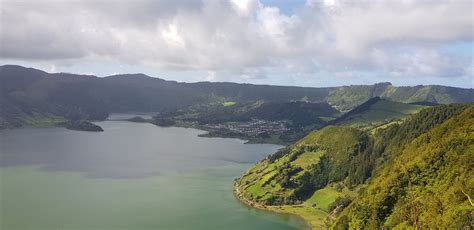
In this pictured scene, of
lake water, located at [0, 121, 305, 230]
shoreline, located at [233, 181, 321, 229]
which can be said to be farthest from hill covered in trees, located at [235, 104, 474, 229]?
lake water, located at [0, 121, 305, 230]

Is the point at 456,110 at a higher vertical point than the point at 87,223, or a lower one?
higher

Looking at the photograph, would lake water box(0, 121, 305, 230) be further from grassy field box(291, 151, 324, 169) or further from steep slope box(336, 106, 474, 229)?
grassy field box(291, 151, 324, 169)

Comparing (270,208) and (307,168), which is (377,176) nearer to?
(270,208)

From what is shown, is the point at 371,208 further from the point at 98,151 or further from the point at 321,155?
the point at 98,151

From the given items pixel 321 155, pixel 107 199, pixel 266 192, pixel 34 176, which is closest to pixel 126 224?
pixel 107 199

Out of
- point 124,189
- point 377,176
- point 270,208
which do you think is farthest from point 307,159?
point 124,189

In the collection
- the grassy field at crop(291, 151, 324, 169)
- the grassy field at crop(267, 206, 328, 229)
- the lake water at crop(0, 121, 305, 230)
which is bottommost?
the grassy field at crop(267, 206, 328, 229)
